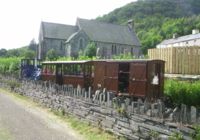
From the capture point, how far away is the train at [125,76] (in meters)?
15.4

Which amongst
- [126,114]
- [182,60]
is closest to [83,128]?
[126,114]

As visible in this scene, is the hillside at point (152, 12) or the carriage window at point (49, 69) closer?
the carriage window at point (49, 69)

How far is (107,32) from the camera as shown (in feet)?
251

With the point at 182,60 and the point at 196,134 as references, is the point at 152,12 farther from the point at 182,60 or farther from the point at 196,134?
the point at 196,134

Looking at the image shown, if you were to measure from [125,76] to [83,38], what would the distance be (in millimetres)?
53123

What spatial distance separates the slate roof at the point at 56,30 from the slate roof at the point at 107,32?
2629 mm

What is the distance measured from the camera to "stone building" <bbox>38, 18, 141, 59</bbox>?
226 ft

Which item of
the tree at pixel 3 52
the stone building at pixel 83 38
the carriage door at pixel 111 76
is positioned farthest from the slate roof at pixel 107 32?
the carriage door at pixel 111 76

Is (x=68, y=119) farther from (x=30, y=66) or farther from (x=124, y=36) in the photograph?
(x=124, y=36)

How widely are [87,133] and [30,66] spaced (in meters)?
23.6

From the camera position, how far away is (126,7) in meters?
194

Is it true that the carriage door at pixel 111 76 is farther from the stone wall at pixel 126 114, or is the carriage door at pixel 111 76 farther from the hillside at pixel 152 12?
the hillside at pixel 152 12

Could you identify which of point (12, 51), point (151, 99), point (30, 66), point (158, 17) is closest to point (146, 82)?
point (151, 99)

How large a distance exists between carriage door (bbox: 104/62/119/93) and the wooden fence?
5.59 metres
